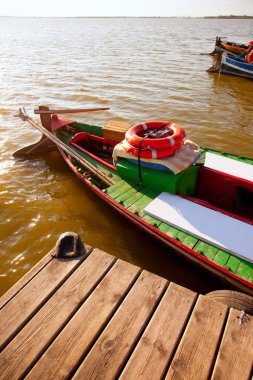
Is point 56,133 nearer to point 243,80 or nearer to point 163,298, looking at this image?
point 163,298

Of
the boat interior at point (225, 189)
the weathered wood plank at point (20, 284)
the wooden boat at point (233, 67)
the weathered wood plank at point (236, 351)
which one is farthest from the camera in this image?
the wooden boat at point (233, 67)

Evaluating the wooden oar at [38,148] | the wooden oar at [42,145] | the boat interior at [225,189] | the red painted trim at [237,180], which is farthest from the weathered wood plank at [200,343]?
the wooden oar at [38,148]

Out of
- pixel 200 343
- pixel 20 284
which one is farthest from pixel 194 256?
pixel 20 284

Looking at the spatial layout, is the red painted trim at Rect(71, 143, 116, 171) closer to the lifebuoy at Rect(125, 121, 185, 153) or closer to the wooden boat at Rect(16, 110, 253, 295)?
the wooden boat at Rect(16, 110, 253, 295)

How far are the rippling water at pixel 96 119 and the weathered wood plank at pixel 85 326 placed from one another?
340 centimetres

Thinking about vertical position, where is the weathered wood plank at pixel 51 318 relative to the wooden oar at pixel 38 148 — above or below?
above

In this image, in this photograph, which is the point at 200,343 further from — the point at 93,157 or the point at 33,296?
the point at 93,157

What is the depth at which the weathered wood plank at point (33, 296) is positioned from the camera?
10.1 ft

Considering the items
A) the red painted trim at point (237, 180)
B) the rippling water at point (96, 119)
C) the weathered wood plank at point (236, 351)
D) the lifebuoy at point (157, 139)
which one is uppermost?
the lifebuoy at point (157, 139)

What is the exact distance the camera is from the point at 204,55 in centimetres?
3056

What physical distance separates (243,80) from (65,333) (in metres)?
22.9

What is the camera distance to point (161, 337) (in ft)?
9.80

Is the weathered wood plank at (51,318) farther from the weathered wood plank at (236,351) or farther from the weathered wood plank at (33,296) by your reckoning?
the weathered wood plank at (236,351)

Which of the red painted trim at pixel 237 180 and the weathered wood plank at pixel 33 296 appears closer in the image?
the weathered wood plank at pixel 33 296
